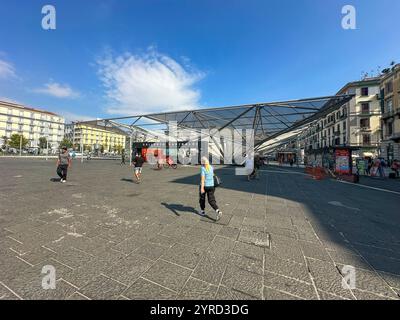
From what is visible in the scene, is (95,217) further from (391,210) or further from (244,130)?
(244,130)

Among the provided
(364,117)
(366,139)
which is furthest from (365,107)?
(366,139)

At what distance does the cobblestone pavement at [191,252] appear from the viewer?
2.07 metres

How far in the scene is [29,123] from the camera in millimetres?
79188

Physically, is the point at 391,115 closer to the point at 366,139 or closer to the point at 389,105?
the point at 389,105

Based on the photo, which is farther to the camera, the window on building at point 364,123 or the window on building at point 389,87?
the window on building at point 364,123

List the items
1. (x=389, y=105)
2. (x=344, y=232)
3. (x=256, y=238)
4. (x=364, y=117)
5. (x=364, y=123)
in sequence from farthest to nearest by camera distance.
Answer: (x=364, y=123) → (x=364, y=117) → (x=389, y=105) → (x=344, y=232) → (x=256, y=238)

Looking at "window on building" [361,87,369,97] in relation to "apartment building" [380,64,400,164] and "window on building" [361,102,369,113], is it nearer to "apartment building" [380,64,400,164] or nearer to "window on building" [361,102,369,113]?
"window on building" [361,102,369,113]

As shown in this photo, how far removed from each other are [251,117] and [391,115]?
28129mm

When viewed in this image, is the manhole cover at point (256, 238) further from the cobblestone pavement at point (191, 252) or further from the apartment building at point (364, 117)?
the apartment building at point (364, 117)

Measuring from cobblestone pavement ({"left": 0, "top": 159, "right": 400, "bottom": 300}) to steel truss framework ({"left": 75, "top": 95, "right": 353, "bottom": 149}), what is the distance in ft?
43.5

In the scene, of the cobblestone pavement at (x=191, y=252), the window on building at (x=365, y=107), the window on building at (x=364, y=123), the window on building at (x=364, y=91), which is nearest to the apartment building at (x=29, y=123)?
the cobblestone pavement at (x=191, y=252)

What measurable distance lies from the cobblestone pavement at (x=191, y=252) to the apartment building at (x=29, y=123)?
82.6 m
